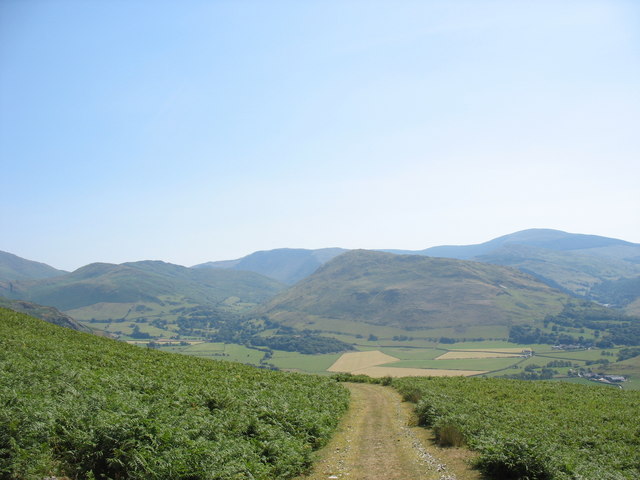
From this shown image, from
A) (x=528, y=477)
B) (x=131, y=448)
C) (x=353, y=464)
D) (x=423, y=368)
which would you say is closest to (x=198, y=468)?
(x=131, y=448)

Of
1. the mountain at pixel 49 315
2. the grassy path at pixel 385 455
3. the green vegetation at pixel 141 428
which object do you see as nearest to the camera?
the green vegetation at pixel 141 428

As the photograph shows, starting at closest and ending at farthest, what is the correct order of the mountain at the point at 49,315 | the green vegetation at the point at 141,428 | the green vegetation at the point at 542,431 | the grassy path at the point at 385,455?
1. the green vegetation at the point at 141,428
2. the green vegetation at the point at 542,431
3. the grassy path at the point at 385,455
4. the mountain at the point at 49,315

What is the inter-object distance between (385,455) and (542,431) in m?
9.31

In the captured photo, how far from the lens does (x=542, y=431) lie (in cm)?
2150

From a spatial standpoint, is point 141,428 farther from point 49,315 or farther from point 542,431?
point 49,315

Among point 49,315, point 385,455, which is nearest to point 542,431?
point 385,455

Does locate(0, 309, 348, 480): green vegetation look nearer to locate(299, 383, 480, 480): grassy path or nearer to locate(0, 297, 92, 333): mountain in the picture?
locate(299, 383, 480, 480): grassy path

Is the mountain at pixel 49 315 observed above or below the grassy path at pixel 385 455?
below

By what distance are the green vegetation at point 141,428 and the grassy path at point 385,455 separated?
1.15m

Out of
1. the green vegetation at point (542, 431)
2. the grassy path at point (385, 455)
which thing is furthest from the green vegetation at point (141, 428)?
the green vegetation at point (542, 431)

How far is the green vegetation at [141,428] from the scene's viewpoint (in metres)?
11.6

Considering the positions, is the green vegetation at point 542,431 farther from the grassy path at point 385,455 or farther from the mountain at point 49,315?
the mountain at point 49,315

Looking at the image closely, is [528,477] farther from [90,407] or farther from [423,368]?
[423,368]

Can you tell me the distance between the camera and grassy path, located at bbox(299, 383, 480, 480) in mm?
16359
